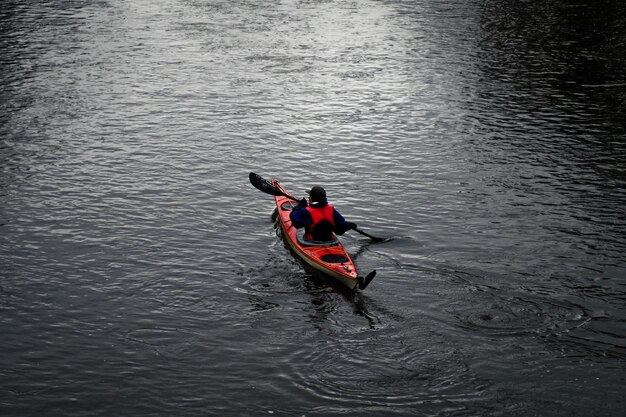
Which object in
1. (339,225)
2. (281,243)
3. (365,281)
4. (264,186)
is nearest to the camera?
(365,281)

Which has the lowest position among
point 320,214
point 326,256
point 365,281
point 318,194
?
point 365,281

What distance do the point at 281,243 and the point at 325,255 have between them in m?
3.12

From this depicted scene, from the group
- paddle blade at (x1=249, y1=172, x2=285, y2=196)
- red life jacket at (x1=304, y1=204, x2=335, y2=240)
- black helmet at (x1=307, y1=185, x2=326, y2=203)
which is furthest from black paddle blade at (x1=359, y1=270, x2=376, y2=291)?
paddle blade at (x1=249, y1=172, x2=285, y2=196)

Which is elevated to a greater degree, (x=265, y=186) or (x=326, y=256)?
(x=265, y=186)

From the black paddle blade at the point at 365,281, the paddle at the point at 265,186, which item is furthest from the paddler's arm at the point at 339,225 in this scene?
the paddle at the point at 265,186

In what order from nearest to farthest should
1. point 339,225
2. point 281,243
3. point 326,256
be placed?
1. point 326,256
2. point 339,225
3. point 281,243

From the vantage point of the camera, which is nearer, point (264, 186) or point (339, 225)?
point (339, 225)

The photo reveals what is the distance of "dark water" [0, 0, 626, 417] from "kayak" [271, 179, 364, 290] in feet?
1.60

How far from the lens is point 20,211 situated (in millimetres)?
28531

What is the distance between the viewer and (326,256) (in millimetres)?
23281

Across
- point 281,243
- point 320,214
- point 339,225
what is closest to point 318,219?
point 320,214

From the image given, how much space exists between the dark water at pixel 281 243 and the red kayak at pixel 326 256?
1.64 feet

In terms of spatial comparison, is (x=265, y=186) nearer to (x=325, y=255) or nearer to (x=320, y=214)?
(x=320, y=214)

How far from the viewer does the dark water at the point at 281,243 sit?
1861cm
